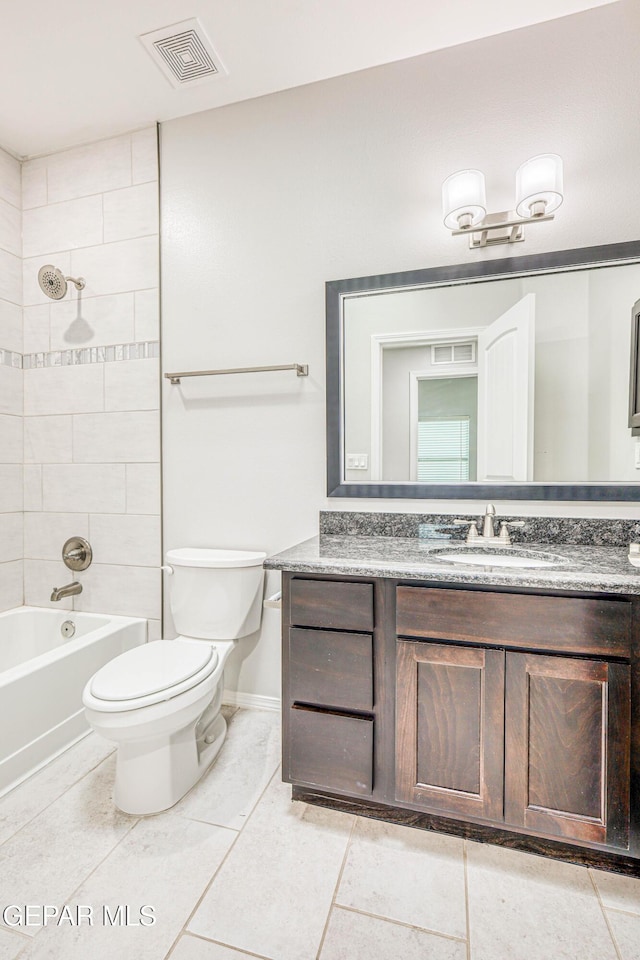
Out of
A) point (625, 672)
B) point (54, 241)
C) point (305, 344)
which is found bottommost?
point (625, 672)

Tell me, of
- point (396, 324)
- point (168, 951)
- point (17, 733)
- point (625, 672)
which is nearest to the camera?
point (168, 951)

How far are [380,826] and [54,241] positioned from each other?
9.24 ft

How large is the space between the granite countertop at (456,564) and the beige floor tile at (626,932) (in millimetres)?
745

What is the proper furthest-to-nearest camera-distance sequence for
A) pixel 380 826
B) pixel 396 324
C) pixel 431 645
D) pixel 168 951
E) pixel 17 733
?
pixel 396 324 → pixel 17 733 → pixel 380 826 → pixel 431 645 → pixel 168 951

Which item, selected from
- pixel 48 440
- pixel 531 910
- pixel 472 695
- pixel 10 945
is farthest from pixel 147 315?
pixel 531 910

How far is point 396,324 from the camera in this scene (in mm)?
1825

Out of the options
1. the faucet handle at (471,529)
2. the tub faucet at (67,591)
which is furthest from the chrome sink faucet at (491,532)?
the tub faucet at (67,591)

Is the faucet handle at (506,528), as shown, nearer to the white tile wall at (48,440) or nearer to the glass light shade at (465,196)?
the glass light shade at (465,196)

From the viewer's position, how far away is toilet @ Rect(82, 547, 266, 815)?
52.7 inches

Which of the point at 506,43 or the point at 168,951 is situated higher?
the point at 506,43

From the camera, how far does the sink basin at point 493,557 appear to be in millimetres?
1455

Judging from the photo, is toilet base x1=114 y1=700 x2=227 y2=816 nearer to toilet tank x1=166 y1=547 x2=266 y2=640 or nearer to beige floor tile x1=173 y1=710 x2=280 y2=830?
beige floor tile x1=173 y1=710 x2=280 y2=830

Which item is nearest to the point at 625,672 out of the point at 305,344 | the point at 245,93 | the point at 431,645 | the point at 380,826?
the point at 431,645

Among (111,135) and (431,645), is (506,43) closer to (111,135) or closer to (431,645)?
(111,135)
